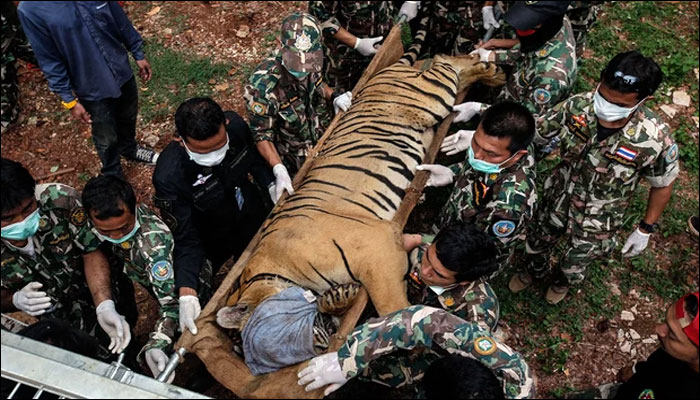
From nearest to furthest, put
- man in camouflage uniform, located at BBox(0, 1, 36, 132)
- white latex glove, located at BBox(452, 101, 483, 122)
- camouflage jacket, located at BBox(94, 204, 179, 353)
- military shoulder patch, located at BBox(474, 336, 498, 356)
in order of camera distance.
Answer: military shoulder patch, located at BBox(474, 336, 498, 356), camouflage jacket, located at BBox(94, 204, 179, 353), white latex glove, located at BBox(452, 101, 483, 122), man in camouflage uniform, located at BBox(0, 1, 36, 132)

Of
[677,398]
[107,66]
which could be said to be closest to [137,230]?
[107,66]

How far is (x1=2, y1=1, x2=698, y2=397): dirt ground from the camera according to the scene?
13.9 feet

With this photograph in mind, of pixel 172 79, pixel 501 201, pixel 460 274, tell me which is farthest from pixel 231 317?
pixel 172 79

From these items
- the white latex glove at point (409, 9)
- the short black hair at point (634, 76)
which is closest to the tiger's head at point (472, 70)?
the white latex glove at point (409, 9)

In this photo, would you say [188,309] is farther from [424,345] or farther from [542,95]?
[542,95]

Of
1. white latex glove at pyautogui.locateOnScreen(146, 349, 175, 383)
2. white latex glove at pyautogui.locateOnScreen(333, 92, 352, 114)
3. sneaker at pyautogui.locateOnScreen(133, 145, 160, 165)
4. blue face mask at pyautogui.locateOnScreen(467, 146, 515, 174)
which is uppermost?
blue face mask at pyautogui.locateOnScreen(467, 146, 515, 174)

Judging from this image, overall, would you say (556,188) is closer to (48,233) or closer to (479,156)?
(479,156)

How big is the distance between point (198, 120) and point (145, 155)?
8.56 feet

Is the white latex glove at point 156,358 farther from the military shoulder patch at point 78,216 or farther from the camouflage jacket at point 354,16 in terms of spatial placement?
the camouflage jacket at point 354,16

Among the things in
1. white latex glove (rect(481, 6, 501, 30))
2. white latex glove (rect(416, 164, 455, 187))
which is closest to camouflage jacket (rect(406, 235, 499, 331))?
white latex glove (rect(416, 164, 455, 187))

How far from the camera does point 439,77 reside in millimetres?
4852

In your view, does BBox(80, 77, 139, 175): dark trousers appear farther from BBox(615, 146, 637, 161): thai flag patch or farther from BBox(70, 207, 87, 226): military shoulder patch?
BBox(615, 146, 637, 161): thai flag patch

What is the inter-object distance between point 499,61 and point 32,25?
3.81m

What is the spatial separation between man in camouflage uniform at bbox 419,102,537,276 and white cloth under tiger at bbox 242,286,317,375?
4.30 ft
